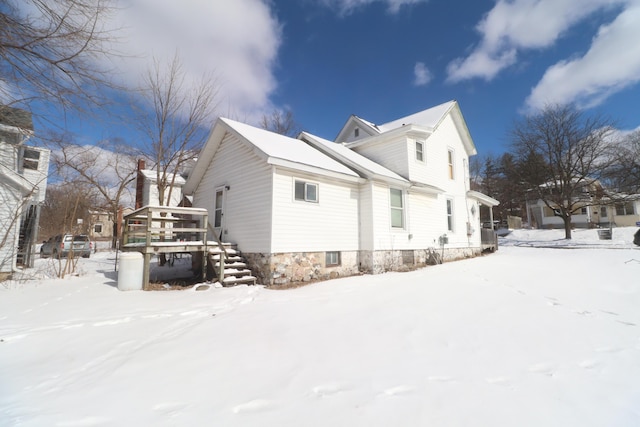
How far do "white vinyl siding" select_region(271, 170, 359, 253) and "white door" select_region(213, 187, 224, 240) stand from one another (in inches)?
122

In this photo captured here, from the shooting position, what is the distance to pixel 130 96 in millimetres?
4566

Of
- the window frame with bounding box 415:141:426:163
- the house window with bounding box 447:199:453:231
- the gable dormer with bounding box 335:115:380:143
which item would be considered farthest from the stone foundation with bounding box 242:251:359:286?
the gable dormer with bounding box 335:115:380:143

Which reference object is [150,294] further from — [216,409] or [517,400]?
[517,400]

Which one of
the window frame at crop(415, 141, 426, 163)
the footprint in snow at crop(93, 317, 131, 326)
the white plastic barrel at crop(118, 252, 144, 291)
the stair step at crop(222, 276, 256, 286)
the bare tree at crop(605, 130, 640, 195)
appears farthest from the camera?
the bare tree at crop(605, 130, 640, 195)

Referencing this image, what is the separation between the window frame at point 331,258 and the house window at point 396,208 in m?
2.59

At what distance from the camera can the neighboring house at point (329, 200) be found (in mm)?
8812

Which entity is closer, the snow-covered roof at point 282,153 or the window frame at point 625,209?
the snow-covered roof at point 282,153

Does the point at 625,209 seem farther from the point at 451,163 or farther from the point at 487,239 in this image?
the point at 451,163

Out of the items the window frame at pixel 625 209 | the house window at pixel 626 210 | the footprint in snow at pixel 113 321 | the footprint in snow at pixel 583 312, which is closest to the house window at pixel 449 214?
the footprint in snow at pixel 583 312

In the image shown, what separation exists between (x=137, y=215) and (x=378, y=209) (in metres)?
7.81

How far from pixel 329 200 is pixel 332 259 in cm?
198

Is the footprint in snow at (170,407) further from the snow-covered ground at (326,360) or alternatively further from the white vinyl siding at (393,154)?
the white vinyl siding at (393,154)

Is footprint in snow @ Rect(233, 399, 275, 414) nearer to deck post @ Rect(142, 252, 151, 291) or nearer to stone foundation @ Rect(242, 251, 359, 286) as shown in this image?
stone foundation @ Rect(242, 251, 359, 286)

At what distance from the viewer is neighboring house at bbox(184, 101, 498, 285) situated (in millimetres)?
8812
